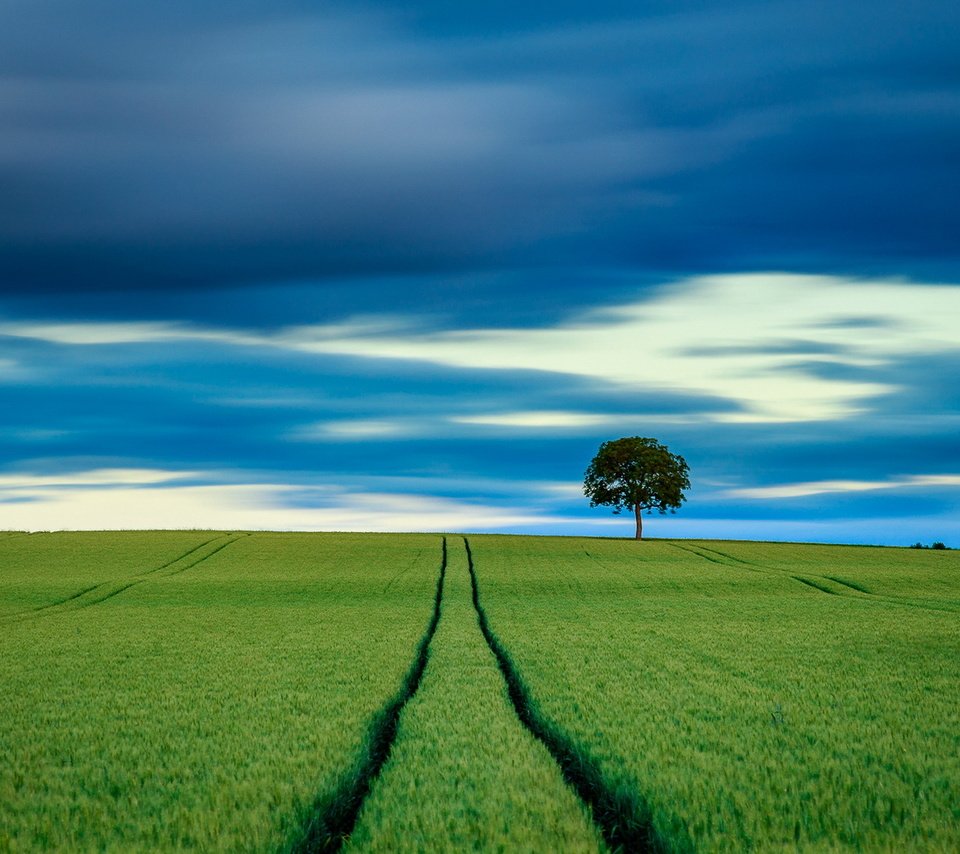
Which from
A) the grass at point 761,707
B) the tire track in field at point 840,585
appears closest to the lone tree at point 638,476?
the tire track in field at point 840,585

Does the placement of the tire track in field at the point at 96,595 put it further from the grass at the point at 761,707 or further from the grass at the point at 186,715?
the grass at the point at 761,707

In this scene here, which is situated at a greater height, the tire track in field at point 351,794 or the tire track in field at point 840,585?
the tire track in field at point 840,585

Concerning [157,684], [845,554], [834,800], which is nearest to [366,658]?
[157,684]

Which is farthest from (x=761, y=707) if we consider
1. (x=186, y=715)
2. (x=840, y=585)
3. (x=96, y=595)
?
(x=840, y=585)

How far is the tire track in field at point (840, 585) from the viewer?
33.2 meters

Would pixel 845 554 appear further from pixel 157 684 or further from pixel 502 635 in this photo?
pixel 157 684

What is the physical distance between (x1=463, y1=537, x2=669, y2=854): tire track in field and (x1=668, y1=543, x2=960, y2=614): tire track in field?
77.9ft

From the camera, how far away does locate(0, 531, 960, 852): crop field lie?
739 centimetres

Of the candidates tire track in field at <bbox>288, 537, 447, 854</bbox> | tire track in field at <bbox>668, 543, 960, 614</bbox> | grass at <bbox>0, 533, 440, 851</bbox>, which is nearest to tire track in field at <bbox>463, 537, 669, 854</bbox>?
tire track in field at <bbox>288, 537, 447, 854</bbox>

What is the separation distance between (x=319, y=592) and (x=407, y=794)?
30.7 metres

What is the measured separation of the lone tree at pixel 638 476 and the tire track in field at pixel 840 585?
60.3 feet

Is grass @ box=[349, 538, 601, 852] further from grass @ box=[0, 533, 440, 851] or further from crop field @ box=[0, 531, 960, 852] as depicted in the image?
grass @ box=[0, 533, 440, 851]

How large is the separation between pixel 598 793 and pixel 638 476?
74.6 m

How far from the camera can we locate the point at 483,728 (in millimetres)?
11062
